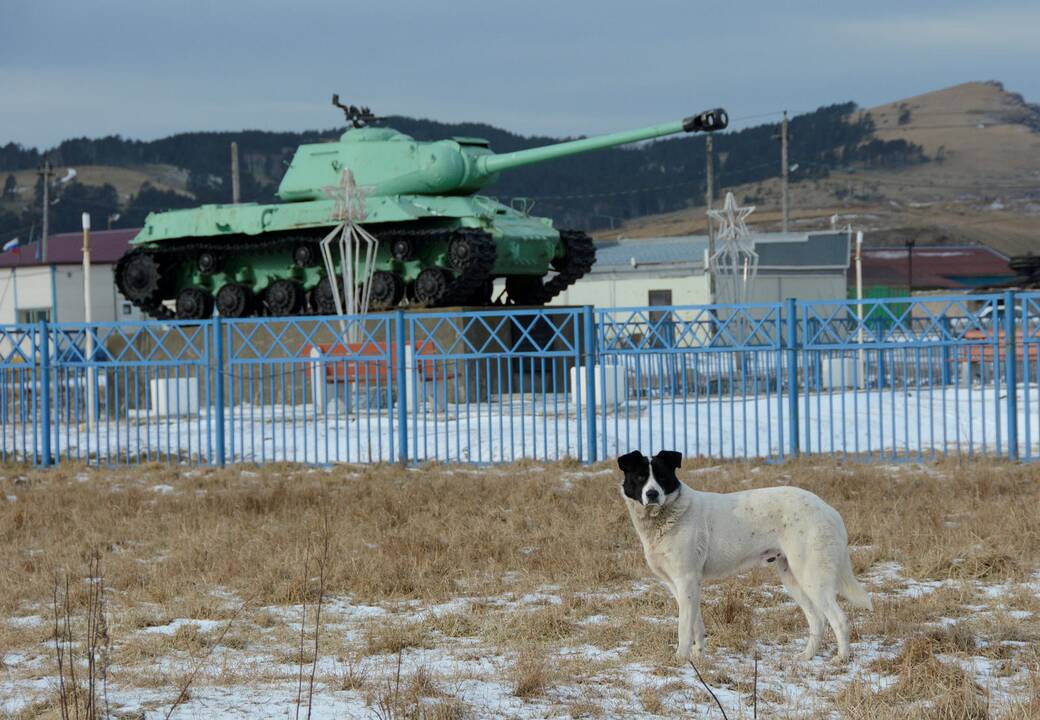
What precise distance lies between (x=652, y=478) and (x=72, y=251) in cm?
5417

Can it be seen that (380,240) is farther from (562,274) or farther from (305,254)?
(562,274)

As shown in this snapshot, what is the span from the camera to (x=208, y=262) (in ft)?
94.0

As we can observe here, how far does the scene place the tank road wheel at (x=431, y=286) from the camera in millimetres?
26031

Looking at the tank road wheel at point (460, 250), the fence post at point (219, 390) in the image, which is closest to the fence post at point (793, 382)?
the fence post at point (219, 390)

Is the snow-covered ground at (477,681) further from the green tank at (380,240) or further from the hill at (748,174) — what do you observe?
the hill at (748,174)

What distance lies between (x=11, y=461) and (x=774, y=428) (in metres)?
8.57

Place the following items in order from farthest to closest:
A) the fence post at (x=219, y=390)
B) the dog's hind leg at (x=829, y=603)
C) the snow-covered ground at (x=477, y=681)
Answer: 1. the fence post at (x=219, y=390)
2. the dog's hind leg at (x=829, y=603)
3. the snow-covered ground at (x=477, y=681)

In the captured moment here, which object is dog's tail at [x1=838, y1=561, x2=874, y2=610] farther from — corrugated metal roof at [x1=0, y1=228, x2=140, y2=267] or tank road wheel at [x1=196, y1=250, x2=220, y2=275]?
corrugated metal roof at [x1=0, y1=228, x2=140, y2=267]

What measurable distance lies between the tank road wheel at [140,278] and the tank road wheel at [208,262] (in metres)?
0.99

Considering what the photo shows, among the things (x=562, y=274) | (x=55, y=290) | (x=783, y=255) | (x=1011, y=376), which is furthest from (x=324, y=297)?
(x=55, y=290)

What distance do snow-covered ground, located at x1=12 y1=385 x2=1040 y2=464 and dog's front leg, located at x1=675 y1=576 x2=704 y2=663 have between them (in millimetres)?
6791

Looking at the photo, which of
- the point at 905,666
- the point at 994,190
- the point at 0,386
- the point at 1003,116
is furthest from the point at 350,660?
the point at 1003,116

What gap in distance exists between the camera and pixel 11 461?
51.5ft

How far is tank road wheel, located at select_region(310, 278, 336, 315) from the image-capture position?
89.6 feet
